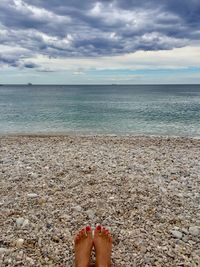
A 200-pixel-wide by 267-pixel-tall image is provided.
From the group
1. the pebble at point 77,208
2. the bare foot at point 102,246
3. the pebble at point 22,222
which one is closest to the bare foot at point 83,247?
the bare foot at point 102,246

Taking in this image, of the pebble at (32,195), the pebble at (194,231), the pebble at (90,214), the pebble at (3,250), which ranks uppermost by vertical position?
the pebble at (32,195)

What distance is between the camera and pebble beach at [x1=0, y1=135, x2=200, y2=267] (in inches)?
171

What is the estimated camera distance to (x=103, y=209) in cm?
567

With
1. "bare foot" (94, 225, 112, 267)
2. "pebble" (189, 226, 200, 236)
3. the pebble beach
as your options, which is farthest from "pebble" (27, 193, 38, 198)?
"pebble" (189, 226, 200, 236)

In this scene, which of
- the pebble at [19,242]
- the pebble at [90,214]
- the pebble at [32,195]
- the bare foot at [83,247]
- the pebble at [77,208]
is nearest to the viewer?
the bare foot at [83,247]

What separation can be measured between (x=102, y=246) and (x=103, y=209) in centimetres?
136

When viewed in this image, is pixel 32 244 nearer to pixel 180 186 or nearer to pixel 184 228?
pixel 184 228

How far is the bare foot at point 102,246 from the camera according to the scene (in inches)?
160

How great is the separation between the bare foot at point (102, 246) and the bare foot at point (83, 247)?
11cm

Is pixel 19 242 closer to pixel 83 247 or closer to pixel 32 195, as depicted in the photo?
pixel 83 247

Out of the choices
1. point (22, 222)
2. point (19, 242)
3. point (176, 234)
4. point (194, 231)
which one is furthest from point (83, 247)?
point (194, 231)

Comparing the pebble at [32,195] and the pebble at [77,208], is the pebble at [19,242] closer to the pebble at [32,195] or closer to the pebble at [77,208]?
the pebble at [77,208]

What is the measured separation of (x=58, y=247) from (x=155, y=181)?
145 inches

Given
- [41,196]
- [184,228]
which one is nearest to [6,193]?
[41,196]
